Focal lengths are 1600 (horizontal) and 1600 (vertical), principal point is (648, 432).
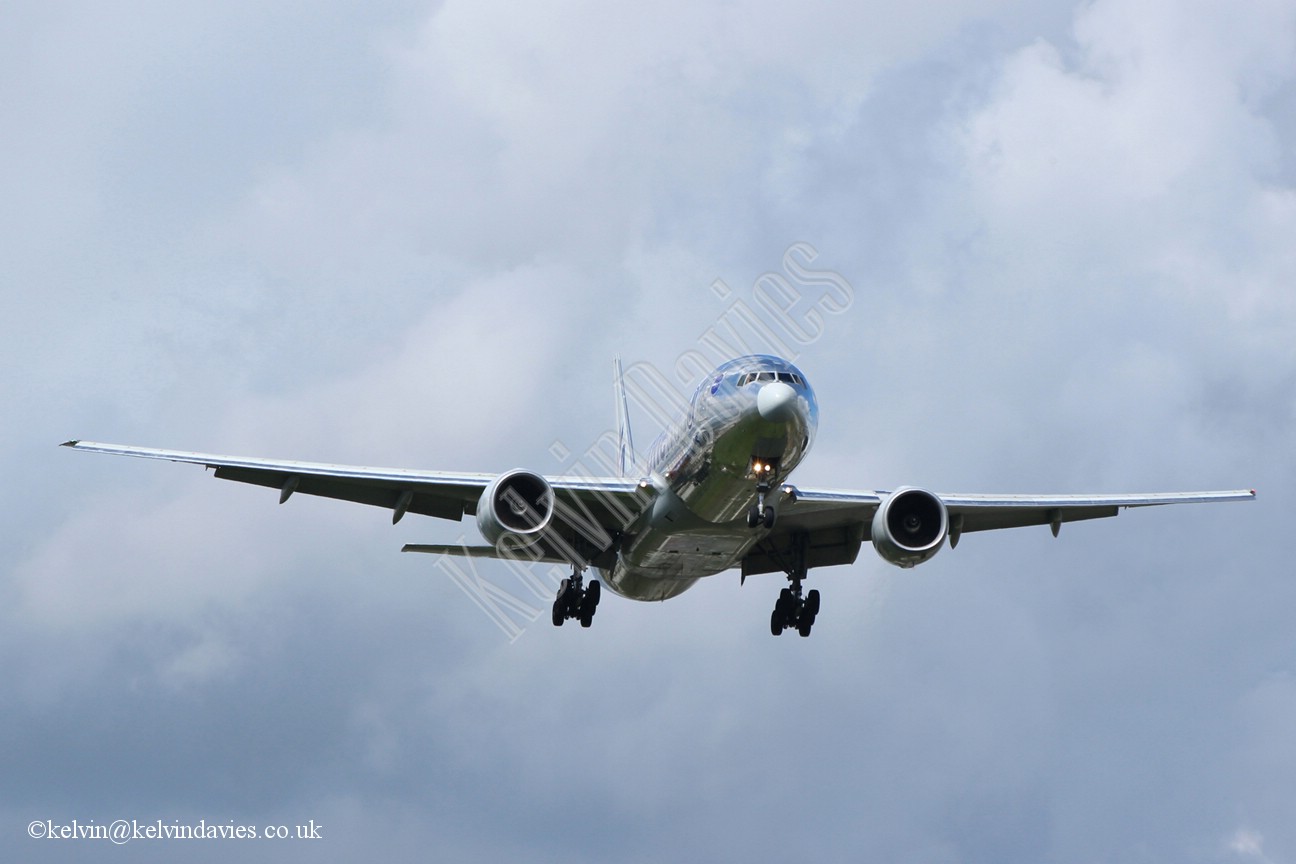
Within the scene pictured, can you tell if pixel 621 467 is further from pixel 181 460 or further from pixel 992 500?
pixel 181 460

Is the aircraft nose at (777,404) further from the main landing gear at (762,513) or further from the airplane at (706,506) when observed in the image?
the main landing gear at (762,513)

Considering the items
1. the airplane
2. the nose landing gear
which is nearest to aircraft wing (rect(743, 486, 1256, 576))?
the airplane

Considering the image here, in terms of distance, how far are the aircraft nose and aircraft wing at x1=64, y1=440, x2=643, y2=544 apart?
235 inches

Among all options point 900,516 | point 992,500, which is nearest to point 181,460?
point 900,516

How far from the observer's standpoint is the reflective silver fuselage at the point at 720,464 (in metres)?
30.5

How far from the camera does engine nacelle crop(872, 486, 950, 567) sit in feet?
114

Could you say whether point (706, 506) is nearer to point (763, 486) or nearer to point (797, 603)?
point (763, 486)

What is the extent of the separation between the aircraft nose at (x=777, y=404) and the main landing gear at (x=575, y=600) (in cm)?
1084

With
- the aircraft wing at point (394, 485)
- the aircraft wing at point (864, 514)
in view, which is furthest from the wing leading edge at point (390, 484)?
the aircraft wing at point (864, 514)

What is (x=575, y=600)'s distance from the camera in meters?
39.7

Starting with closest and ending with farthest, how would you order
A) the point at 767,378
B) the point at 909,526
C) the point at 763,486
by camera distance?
the point at 767,378
the point at 763,486
the point at 909,526

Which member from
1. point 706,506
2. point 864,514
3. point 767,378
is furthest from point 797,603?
point 767,378

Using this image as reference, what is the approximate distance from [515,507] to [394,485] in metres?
3.49

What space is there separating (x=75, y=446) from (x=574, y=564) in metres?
12.0
